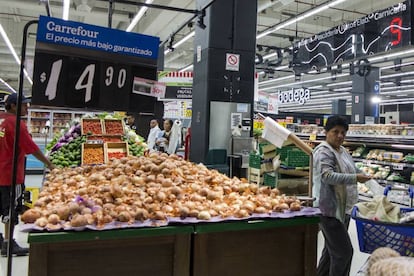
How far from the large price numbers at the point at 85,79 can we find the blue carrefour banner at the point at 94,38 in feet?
0.56

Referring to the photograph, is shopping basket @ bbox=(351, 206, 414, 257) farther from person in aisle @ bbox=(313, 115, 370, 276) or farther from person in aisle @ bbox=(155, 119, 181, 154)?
person in aisle @ bbox=(155, 119, 181, 154)

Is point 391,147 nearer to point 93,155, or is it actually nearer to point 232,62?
point 232,62

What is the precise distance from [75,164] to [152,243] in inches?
130

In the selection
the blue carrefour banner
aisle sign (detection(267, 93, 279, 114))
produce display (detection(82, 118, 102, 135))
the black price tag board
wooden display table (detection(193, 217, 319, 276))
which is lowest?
wooden display table (detection(193, 217, 319, 276))

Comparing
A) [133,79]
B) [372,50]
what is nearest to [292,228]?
[133,79]

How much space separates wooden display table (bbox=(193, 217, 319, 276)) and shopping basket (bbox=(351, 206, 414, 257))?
0.45 m

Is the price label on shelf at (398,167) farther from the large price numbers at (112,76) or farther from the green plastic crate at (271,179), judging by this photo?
the large price numbers at (112,76)

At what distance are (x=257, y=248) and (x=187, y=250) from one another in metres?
0.44

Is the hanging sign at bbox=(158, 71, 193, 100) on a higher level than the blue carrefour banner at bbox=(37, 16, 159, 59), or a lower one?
higher

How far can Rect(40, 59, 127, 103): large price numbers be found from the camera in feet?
9.94

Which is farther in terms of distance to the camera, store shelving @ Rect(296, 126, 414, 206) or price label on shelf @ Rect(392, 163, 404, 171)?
price label on shelf @ Rect(392, 163, 404, 171)

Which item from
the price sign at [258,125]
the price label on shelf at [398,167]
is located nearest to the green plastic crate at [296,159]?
the price label on shelf at [398,167]

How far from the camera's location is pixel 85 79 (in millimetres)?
3211

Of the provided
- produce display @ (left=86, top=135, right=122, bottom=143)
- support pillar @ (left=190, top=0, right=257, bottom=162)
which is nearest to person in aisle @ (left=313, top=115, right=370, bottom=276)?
produce display @ (left=86, top=135, right=122, bottom=143)
